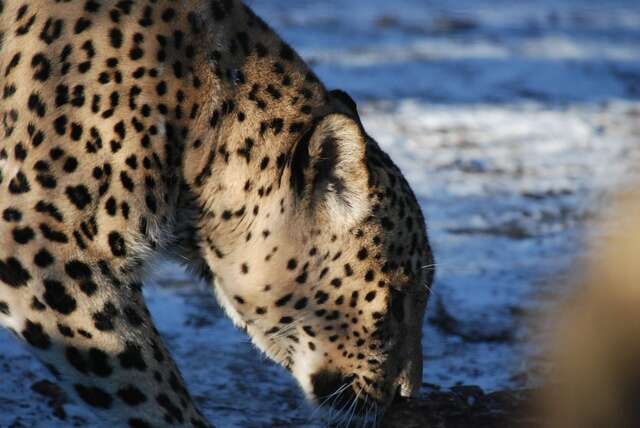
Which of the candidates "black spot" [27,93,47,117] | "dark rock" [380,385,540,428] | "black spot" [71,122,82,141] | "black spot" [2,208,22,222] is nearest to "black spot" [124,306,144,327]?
"black spot" [2,208,22,222]

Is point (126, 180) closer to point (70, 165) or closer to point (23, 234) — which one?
point (70, 165)

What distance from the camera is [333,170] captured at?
448 centimetres

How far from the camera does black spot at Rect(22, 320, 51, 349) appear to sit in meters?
4.12

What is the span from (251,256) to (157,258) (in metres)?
Result: 0.35

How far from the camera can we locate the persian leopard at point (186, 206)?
4129 millimetres

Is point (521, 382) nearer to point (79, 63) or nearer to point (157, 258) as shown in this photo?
point (157, 258)

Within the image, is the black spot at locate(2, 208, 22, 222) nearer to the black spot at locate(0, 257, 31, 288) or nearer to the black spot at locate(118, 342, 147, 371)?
the black spot at locate(0, 257, 31, 288)

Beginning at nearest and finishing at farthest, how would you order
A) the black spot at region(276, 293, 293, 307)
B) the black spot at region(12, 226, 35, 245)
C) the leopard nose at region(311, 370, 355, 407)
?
the black spot at region(12, 226, 35, 245) → the black spot at region(276, 293, 293, 307) → the leopard nose at region(311, 370, 355, 407)

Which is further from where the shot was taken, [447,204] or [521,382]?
[447,204]

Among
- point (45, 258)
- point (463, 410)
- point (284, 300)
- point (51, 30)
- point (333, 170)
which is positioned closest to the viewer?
point (45, 258)

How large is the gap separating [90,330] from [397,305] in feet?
3.92

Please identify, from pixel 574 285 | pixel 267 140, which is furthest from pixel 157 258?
pixel 574 285

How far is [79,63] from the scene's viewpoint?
4.27 meters

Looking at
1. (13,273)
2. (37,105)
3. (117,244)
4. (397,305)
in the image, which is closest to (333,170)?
(397,305)
